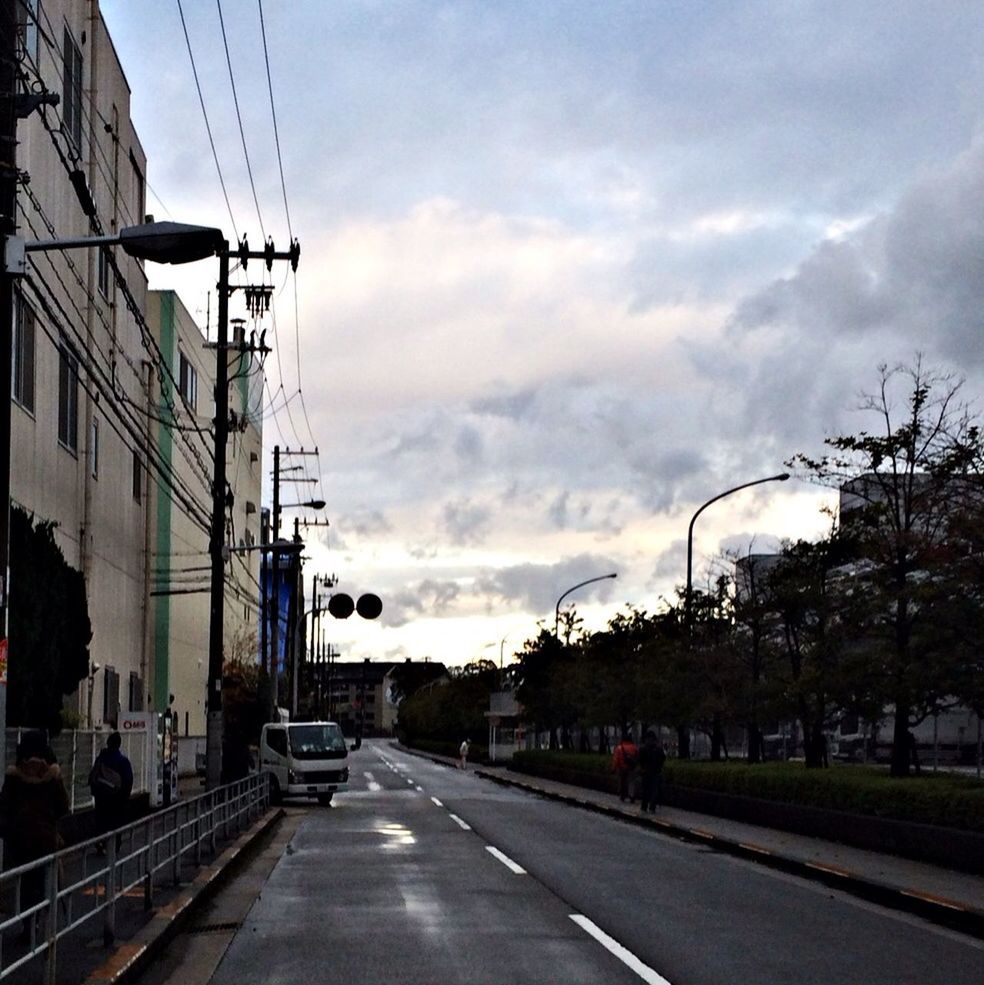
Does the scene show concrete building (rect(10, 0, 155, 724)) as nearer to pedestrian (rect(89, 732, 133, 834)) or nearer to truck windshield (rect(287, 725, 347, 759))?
truck windshield (rect(287, 725, 347, 759))

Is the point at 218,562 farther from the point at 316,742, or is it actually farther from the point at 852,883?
the point at 852,883

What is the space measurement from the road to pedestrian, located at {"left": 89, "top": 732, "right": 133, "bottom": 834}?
200cm

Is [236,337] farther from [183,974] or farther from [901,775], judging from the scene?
[183,974]

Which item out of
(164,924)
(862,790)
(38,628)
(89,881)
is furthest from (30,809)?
(862,790)

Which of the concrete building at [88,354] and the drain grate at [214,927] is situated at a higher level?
the concrete building at [88,354]

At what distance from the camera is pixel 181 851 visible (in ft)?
62.0

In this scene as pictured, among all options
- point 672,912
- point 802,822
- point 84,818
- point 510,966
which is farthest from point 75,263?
point 510,966

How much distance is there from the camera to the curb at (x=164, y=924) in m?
11.7

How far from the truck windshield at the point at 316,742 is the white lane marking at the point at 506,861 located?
19057mm

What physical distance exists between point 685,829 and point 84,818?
10.5 m

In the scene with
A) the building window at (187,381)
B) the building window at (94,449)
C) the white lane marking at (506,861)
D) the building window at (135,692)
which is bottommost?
the white lane marking at (506,861)

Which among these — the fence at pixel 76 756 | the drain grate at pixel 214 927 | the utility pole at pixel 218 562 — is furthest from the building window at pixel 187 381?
the drain grate at pixel 214 927

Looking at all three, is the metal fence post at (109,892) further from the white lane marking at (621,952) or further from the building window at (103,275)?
the building window at (103,275)

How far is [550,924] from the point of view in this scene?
16078 millimetres
